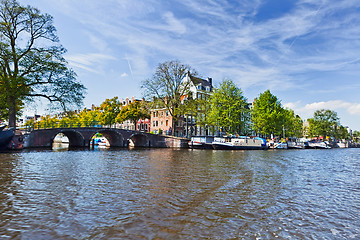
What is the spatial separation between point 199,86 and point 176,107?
20.5m

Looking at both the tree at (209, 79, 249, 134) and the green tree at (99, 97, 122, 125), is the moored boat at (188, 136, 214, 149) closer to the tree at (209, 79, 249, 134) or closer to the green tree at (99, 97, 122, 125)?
the tree at (209, 79, 249, 134)

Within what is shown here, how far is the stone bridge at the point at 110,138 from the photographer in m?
38.9

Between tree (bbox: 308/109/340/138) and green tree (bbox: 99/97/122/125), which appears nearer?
green tree (bbox: 99/97/122/125)

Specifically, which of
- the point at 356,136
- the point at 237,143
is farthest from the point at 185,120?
the point at 356,136

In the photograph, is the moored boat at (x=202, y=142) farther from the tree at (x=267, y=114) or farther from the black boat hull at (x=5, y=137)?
the black boat hull at (x=5, y=137)

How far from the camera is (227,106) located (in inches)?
2148

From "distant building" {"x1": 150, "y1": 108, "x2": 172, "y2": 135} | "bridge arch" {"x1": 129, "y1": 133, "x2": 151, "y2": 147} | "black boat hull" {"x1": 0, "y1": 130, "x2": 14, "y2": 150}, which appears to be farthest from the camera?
"distant building" {"x1": 150, "y1": 108, "x2": 172, "y2": 135}

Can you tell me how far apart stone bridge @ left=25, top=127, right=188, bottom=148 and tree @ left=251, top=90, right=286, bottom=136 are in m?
19.9

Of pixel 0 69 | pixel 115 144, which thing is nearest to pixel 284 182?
pixel 0 69

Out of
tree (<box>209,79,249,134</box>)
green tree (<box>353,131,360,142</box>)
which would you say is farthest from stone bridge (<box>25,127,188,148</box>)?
green tree (<box>353,131,360,142</box>)

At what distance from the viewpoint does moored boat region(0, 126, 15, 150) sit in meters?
27.2

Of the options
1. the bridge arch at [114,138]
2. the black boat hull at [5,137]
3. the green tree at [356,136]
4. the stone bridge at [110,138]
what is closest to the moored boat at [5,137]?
the black boat hull at [5,137]

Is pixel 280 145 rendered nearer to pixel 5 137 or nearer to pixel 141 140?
pixel 141 140

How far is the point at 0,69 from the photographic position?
98.1 feet
